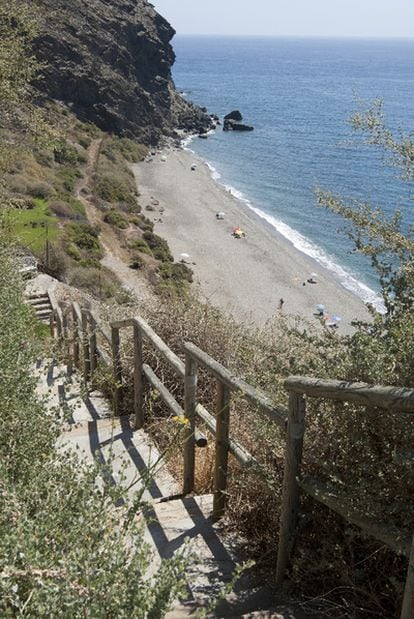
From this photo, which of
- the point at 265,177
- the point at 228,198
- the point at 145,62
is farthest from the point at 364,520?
the point at 145,62

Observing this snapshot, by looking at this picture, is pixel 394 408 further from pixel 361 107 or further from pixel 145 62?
pixel 145 62

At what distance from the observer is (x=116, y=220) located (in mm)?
39062

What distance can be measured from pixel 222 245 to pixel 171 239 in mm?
3101

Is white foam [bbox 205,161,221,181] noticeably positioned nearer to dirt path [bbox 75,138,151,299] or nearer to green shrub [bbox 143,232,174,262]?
dirt path [bbox 75,138,151,299]

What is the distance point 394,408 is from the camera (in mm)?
2279

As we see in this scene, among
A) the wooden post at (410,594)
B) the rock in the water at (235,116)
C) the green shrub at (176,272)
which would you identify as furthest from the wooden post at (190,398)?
the rock in the water at (235,116)

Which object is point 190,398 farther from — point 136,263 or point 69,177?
point 69,177

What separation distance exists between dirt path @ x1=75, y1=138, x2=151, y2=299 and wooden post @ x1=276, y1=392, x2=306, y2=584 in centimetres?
1776

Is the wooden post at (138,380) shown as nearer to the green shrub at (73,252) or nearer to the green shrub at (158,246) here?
the green shrub at (73,252)

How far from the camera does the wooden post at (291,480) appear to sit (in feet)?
9.62

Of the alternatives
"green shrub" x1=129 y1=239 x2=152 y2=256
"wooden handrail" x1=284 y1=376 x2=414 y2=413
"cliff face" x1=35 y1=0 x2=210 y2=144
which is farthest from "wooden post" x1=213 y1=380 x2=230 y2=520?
"cliff face" x1=35 y1=0 x2=210 y2=144

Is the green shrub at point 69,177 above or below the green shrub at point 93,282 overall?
above

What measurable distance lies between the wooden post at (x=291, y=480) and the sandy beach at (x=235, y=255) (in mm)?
17851

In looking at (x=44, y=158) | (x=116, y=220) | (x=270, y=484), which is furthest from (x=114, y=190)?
(x=270, y=484)
